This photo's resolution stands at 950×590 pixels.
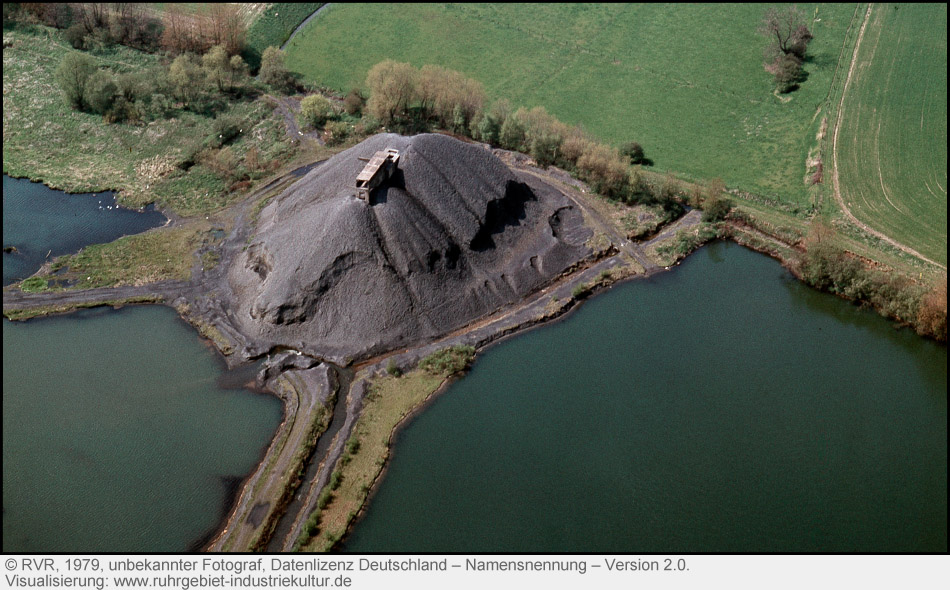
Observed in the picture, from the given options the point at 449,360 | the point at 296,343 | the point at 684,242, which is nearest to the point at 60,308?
the point at 296,343

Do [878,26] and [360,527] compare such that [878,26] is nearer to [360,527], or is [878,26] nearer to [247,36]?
[247,36]

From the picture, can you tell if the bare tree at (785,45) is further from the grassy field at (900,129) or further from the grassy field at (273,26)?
the grassy field at (273,26)

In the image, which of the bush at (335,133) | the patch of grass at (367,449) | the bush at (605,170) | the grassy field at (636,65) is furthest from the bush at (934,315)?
the bush at (335,133)

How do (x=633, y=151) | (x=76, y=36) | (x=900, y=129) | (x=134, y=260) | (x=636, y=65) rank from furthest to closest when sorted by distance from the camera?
(x=76, y=36) < (x=636, y=65) < (x=900, y=129) < (x=633, y=151) < (x=134, y=260)

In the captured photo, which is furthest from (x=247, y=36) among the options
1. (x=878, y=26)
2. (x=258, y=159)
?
(x=878, y=26)

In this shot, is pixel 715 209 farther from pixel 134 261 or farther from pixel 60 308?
pixel 60 308

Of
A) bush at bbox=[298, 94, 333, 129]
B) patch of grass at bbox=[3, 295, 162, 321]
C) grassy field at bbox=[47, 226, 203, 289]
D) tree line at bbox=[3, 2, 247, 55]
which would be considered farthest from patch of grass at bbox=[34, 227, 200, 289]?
tree line at bbox=[3, 2, 247, 55]

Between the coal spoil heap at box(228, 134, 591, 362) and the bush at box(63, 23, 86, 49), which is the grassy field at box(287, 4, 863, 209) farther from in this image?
the bush at box(63, 23, 86, 49)
